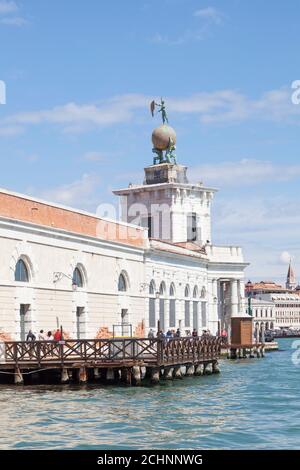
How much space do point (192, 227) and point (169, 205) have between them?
2.46 metres

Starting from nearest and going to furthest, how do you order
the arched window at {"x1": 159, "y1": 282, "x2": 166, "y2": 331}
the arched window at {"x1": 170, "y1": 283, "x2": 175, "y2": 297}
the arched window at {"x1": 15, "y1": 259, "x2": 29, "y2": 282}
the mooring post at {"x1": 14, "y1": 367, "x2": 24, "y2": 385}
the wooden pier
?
the mooring post at {"x1": 14, "y1": 367, "x2": 24, "y2": 385} → the wooden pier → the arched window at {"x1": 15, "y1": 259, "x2": 29, "y2": 282} → the arched window at {"x1": 159, "y1": 282, "x2": 166, "y2": 331} → the arched window at {"x1": 170, "y1": 283, "x2": 175, "y2": 297}

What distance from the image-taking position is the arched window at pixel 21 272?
35375mm

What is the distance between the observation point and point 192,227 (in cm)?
6281

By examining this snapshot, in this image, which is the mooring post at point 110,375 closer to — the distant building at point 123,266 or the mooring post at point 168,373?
the mooring post at point 168,373

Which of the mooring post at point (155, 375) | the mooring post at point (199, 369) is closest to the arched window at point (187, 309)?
the mooring post at point (199, 369)

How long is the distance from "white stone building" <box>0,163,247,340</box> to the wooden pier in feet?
7.49

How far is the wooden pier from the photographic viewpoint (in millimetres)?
31297

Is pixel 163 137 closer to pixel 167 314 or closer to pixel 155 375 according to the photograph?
pixel 167 314

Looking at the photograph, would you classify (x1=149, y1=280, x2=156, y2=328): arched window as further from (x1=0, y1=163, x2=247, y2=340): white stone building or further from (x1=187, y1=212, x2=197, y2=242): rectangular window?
(x1=187, y1=212, x2=197, y2=242): rectangular window

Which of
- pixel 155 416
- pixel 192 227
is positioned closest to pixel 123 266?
pixel 192 227

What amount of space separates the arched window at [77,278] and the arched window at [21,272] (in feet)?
13.6

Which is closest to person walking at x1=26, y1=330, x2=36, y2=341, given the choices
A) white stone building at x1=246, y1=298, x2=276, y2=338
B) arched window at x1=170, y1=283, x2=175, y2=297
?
arched window at x1=170, y1=283, x2=175, y2=297

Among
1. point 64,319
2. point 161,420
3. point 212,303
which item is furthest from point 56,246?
point 212,303
